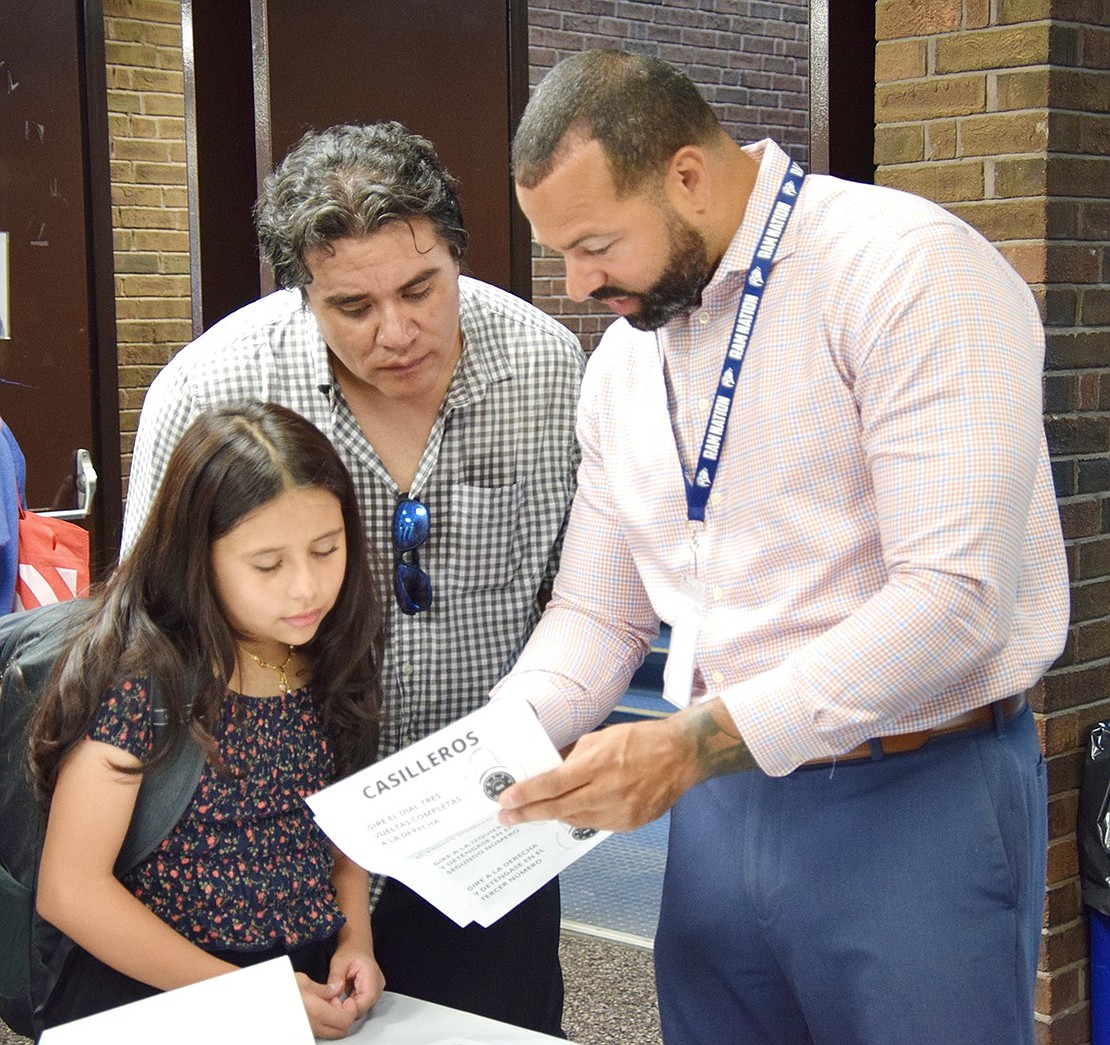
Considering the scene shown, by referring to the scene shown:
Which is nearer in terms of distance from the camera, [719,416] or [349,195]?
[719,416]

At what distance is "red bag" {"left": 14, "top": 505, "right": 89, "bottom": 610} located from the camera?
325 cm

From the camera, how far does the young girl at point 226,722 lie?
1.71 meters

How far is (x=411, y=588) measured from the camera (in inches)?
78.2

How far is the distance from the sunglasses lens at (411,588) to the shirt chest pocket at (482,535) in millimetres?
37

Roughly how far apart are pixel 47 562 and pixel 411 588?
1618 millimetres

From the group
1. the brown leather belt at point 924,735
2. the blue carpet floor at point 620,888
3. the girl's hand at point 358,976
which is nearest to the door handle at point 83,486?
the blue carpet floor at point 620,888

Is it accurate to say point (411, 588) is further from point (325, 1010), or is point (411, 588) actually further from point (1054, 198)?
point (1054, 198)

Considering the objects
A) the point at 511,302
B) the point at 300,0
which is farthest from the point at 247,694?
the point at 300,0

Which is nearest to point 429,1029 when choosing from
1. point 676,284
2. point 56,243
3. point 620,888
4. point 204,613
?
point 204,613

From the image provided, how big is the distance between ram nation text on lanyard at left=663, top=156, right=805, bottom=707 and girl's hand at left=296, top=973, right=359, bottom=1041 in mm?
513

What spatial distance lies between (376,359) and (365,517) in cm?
23

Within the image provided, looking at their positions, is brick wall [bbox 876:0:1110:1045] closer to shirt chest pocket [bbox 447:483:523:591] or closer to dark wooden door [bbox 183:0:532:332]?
dark wooden door [bbox 183:0:532:332]

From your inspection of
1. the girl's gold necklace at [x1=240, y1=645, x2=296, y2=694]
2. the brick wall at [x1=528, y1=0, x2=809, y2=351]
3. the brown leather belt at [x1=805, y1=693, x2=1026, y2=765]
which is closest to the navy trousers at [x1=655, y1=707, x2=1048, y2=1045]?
the brown leather belt at [x1=805, y1=693, x2=1026, y2=765]

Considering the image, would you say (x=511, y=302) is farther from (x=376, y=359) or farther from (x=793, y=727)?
(x=793, y=727)
